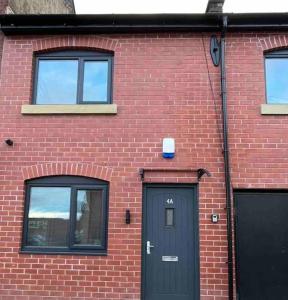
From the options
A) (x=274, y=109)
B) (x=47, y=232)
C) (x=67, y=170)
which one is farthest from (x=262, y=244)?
(x=47, y=232)

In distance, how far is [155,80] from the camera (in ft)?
26.5

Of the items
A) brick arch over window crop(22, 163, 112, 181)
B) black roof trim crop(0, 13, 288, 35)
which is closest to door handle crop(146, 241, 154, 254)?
brick arch over window crop(22, 163, 112, 181)

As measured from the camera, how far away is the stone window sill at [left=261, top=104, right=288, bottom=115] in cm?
777

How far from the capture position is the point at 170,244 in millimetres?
7562

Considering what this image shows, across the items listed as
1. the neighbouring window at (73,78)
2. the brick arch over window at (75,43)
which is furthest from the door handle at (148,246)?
the brick arch over window at (75,43)

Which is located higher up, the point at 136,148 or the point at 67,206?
the point at 136,148

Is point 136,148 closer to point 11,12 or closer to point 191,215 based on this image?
point 191,215

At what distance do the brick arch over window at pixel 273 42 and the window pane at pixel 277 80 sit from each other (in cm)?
25

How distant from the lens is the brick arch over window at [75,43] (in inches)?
324

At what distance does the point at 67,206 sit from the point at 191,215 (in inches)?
93.2

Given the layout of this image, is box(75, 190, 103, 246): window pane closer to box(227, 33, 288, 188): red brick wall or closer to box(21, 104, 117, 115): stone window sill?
box(21, 104, 117, 115): stone window sill

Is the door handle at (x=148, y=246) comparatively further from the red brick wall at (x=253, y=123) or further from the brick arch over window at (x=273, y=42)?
the brick arch over window at (x=273, y=42)

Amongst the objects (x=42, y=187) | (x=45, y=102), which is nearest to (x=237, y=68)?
(x=45, y=102)

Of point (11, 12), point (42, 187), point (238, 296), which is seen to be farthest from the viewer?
point (11, 12)
